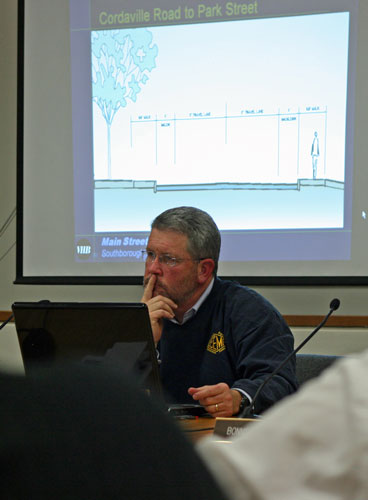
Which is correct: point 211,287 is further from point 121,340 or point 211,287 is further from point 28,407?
point 28,407

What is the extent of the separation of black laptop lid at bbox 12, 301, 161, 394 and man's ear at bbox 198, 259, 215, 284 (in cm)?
68

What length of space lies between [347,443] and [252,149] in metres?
2.64

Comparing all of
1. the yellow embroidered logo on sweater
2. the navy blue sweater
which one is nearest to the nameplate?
the navy blue sweater

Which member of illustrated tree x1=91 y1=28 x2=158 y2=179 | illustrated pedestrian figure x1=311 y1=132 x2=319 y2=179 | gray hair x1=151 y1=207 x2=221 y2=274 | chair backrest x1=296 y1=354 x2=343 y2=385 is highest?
illustrated tree x1=91 y1=28 x2=158 y2=179

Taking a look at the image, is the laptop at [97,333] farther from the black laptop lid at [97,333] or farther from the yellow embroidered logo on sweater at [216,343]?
the yellow embroidered logo on sweater at [216,343]

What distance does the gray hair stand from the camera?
6.72ft

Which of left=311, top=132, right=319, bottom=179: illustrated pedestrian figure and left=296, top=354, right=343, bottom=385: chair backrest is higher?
left=311, top=132, right=319, bottom=179: illustrated pedestrian figure

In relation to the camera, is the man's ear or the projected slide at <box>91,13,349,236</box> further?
the projected slide at <box>91,13,349,236</box>

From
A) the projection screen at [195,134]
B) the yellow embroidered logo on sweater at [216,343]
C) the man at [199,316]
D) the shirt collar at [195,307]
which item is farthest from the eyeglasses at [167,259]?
the projection screen at [195,134]

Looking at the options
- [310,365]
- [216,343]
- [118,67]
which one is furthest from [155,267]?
[118,67]

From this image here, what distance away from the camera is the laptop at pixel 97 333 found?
4.54 feet

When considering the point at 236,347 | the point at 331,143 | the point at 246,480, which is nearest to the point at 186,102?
the point at 331,143

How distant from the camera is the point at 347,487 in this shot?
336mm

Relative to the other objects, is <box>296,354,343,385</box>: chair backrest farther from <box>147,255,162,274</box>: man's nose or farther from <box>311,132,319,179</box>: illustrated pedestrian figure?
<box>311,132,319,179</box>: illustrated pedestrian figure
